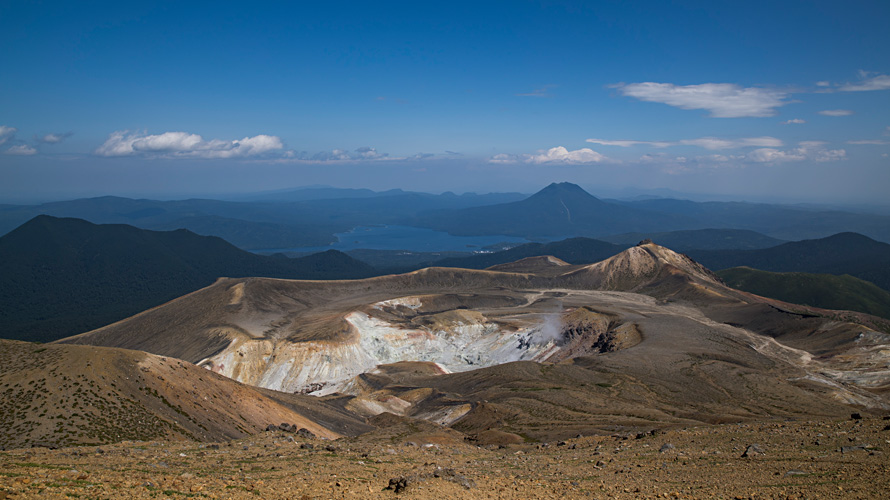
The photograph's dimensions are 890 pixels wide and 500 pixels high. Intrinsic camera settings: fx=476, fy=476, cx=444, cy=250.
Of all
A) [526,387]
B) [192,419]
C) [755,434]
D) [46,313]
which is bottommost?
[46,313]

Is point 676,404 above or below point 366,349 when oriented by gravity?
above

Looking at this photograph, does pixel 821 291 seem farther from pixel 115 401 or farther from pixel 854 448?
pixel 115 401

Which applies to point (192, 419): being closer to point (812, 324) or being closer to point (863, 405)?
point (863, 405)

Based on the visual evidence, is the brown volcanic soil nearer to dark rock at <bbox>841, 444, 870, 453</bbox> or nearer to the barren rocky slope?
the barren rocky slope

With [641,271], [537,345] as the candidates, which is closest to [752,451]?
[537,345]

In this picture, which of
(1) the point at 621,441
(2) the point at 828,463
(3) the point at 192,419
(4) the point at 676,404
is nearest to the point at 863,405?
(4) the point at 676,404

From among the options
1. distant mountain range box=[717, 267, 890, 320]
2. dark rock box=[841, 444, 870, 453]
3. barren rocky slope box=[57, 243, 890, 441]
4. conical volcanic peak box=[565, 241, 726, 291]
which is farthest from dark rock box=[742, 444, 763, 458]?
distant mountain range box=[717, 267, 890, 320]
